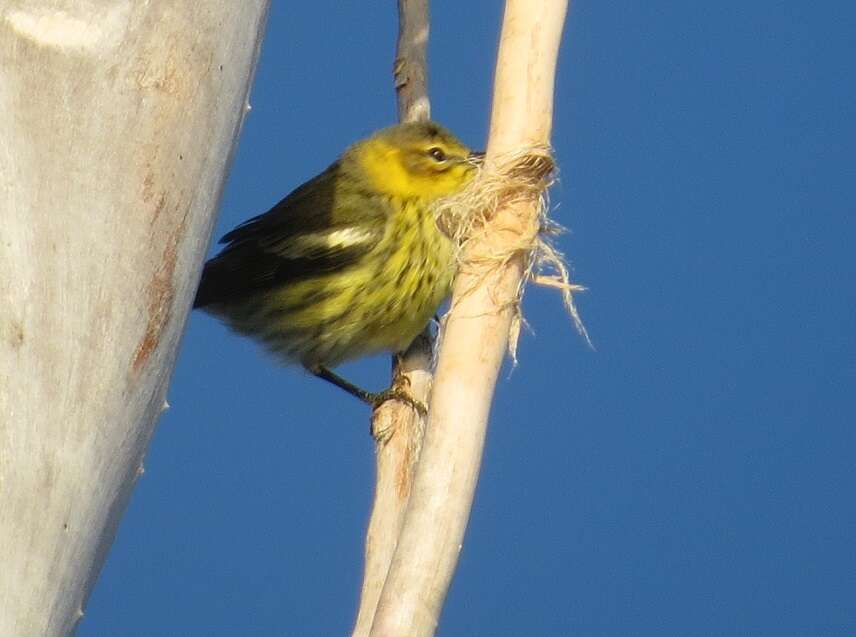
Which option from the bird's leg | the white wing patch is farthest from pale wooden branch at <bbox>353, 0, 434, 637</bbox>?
the white wing patch

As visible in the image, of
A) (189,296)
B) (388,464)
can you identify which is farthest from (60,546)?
(388,464)

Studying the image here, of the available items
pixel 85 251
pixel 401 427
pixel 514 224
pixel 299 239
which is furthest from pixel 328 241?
pixel 85 251

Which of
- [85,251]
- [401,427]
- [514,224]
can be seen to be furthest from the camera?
[401,427]

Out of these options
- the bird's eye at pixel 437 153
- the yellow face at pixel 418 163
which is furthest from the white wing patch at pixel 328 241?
the bird's eye at pixel 437 153

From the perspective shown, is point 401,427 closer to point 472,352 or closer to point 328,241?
point 472,352

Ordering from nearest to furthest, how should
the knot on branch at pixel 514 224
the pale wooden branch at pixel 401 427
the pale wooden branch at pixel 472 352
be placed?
the pale wooden branch at pixel 472 352 → the knot on branch at pixel 514 224 → the pale wooden branch at pixel 401 427

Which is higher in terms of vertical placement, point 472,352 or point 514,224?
point 514,224

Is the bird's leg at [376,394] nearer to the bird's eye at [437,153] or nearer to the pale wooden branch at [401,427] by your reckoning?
the pale wooden branch at [401,427]

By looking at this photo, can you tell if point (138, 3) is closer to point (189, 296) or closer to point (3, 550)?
point (189, 296)

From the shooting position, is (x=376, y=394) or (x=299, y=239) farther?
(x=299, y=239)
